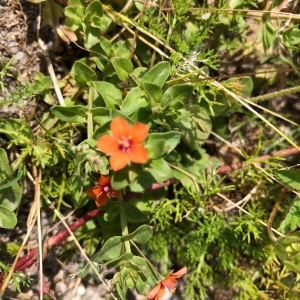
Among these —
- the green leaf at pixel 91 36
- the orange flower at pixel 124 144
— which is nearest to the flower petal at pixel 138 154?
the orange flower at pixel 124 144

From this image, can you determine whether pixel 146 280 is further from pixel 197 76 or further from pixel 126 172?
pixel 197 76

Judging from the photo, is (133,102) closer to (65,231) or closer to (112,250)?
(112,250)

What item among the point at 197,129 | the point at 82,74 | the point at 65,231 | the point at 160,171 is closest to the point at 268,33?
the point at 197,129

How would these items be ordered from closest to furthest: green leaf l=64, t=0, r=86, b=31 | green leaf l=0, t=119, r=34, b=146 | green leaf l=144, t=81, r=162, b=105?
green leaf l=144, t=81, r=162, b=105 < green leaf l=0, t=119, r=34, b=146 < green leaf l=64, t=0, r=86, b=31

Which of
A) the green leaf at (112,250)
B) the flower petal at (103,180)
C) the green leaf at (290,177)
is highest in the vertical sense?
the flower petal at (103,180)

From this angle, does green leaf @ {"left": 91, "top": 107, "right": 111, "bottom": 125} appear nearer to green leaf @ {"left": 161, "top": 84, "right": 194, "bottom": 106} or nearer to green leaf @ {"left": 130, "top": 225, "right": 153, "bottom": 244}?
green leaf @ {"left": 161, "top": 84, "right": 194, "bottom": 106}

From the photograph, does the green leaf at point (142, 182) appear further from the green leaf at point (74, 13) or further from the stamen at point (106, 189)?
the green leaf at point (74, 13)

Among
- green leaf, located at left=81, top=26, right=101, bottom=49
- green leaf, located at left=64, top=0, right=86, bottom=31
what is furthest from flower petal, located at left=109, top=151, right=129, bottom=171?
green leaf, located at left=64, top=0, right=86, bottom=31
